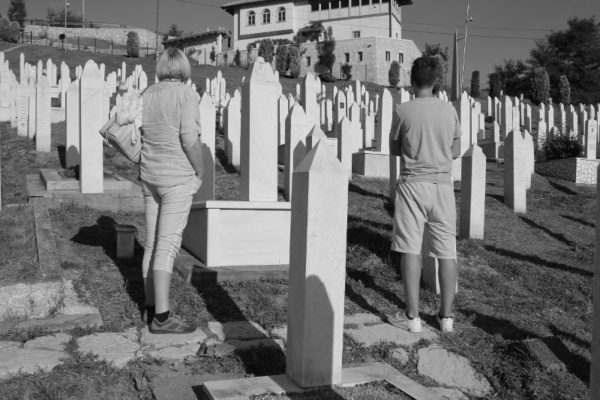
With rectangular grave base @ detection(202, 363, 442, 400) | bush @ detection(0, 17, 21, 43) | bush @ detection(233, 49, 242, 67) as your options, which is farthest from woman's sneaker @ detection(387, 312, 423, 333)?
bush @ detection(0, 17, 21, 43)

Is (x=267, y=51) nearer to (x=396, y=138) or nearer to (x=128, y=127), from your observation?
(x=396, y=138)

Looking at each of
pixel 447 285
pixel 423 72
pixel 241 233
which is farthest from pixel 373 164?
pixel 447 285

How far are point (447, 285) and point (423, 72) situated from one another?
53.3 inches

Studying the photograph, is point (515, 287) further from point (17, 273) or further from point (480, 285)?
point (17, 273)

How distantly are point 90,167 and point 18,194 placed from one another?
1.40 m

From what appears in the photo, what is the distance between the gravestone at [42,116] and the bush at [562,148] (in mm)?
12475

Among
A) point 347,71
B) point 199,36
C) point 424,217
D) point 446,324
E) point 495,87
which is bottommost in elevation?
point 446,324

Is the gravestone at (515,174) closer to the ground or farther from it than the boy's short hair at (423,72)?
closer to the ground

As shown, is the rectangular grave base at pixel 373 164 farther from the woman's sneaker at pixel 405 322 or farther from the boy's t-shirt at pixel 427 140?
the boy's t-shirt at pixel 427 140

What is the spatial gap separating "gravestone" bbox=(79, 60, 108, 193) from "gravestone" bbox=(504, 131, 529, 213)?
5.98 metres

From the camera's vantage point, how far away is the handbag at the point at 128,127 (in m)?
3.43

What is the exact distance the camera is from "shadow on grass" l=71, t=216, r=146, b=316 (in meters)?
4.16

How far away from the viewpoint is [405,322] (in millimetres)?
3789

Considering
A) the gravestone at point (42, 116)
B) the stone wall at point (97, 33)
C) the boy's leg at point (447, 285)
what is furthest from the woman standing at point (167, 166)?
the stone wall at point (97, 33)
